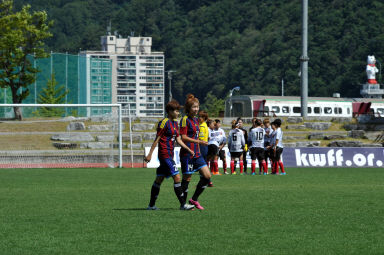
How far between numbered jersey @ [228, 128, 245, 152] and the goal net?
298 inches

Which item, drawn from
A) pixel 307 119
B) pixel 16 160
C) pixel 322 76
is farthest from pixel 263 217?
pixel 322 76

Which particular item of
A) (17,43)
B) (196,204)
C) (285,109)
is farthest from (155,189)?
(285,109)

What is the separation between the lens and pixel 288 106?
64625 mm

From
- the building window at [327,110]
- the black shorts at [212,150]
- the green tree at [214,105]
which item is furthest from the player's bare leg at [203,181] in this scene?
the green tree at [214,105]

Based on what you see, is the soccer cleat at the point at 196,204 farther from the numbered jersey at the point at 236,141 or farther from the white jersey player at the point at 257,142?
the white jersey player at the point at 257,142

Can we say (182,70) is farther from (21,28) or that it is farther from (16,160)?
(16,160)

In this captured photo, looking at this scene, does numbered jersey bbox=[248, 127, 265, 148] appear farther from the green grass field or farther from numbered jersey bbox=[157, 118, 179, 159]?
numbered jersey bbox=[157, 118, 179, 159]

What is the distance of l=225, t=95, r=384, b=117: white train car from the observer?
63562mm

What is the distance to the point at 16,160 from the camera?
31781mm

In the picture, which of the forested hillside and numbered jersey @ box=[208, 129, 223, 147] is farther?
the forested hillside

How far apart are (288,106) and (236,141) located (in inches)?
1612

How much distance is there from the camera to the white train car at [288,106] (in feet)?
209

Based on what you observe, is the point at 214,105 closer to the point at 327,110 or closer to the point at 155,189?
the point at 327,110

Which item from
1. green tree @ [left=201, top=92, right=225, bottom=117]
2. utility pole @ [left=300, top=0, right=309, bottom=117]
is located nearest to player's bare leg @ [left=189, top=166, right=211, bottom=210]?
utility pole @ [left=300, top=0, right=309, bottom=117]
